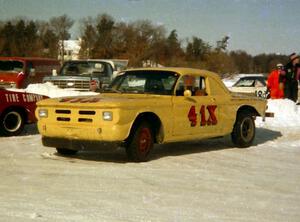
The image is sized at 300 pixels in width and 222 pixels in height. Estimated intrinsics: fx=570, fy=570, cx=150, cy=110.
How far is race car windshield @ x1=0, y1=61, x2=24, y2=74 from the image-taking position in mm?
21984

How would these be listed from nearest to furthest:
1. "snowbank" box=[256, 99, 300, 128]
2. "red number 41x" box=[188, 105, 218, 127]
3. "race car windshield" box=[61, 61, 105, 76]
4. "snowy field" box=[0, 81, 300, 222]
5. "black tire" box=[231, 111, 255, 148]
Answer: "snowy field" box=[0, 81, 300, 222], "red number 41x" box=[188, 105, 218, 127], "black tire" box=[231, 111, 255, 148], "snowbank" box=[256, 99, 300, 128], "race car windshield" box=[61, 61, 105, 76]

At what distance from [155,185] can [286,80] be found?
12839mm

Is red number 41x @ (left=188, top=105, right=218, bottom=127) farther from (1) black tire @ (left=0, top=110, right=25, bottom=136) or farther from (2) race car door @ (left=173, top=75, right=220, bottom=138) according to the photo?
(1) black tire @ (left=0, top=110, right=25, bottom=136)

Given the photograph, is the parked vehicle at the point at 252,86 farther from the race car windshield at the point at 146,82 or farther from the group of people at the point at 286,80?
the race car windshield at the point at 146,82

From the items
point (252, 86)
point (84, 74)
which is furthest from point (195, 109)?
point (252, 86)

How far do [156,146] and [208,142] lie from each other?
4.59 feet

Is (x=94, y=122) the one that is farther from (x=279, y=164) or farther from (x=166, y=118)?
(x=279, y=164)

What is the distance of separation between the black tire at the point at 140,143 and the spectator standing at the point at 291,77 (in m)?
10.9

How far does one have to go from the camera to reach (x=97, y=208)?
5559 millimetres

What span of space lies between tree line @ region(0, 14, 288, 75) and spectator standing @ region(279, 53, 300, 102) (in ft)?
154

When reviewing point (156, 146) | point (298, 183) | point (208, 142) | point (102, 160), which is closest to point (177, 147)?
point (156, 146)

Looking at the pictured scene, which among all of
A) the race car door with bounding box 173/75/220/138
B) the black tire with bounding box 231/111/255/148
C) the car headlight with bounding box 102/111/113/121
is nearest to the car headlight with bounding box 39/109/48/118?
the car headlight with bounding box 102/111/113/121

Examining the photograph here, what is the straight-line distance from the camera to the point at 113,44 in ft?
241

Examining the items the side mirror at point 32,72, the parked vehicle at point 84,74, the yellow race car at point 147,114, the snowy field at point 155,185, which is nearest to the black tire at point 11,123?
the snowy field at point 155,185
